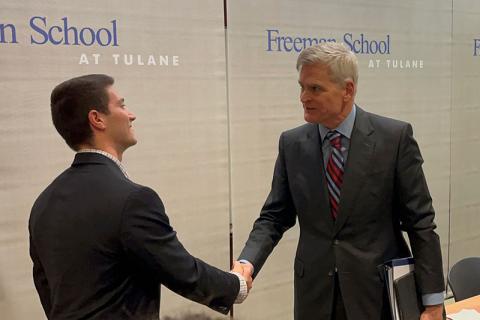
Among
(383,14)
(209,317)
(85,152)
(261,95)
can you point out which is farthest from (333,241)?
(383,14)

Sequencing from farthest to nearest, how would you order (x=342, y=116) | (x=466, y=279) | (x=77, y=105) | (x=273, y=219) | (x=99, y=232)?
1. (x=466, y=279)
2. (x=273, y=219)
3. (x=342, y=116)
4. (x=77, y=105)
5. (x=99, y=232)

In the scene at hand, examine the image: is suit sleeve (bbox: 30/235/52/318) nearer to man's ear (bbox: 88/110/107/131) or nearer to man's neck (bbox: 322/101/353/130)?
man's ear (bbox: 88/110/107/131)

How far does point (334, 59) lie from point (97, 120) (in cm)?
87

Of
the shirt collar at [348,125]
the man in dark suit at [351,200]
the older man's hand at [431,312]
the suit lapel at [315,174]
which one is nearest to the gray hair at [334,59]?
the man in dark suit at [351,200]

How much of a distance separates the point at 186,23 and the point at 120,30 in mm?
401

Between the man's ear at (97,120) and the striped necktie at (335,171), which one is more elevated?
the man's ear at (97,120)

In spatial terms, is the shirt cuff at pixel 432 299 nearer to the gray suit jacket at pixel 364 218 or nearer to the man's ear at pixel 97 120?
the gray suit jacket at pixel 364 218

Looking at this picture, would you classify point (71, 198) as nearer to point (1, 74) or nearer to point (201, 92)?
point (1, 74)

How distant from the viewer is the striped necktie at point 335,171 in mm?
2006

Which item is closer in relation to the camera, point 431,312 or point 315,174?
point 431,312

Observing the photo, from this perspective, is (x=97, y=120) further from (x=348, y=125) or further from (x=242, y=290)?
(x=348, y=125)

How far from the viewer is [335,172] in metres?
2.02

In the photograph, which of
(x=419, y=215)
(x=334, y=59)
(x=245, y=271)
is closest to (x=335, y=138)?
(x=334, y=59)

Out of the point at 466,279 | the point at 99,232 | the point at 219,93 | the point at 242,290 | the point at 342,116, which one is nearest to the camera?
the point at 99,232
